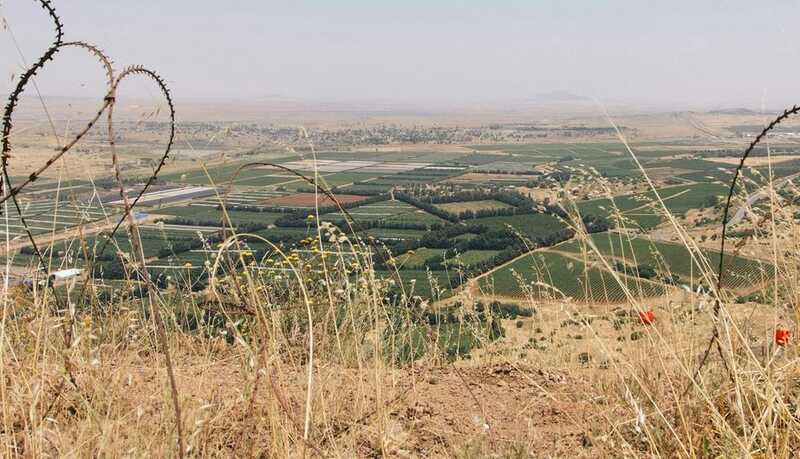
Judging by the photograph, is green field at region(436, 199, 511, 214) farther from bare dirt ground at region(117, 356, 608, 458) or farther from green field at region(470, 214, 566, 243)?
bare dirt ground at region(117, 356, 608, 458)

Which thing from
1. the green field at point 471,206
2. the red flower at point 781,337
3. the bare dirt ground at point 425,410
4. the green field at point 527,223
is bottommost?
the green field at point 527,223

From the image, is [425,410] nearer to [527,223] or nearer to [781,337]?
[781,337]

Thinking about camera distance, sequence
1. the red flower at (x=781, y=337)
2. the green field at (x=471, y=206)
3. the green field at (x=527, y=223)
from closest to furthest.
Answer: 1. the red flower at (x=781, y=337)
2. the green field at (x=527, y=223)
3. the green field at (x=471, y=206)

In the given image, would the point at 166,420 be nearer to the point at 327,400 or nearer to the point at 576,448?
the point at 327,400

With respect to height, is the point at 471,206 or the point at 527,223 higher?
the point at 471,206

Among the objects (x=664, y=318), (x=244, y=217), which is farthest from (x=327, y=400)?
A: (x=244, y=217)

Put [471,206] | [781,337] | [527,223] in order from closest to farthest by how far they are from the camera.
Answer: [781,337] → [527,223] → [471,206]

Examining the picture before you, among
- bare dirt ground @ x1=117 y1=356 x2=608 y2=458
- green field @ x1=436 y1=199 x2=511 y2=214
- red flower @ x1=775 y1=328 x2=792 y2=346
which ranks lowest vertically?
green field @ x1=436 y1=199 x2=511 y2=214

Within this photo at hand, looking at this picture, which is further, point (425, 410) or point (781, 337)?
point (425, 410)

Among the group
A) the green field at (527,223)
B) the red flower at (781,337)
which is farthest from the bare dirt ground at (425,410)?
the green field at (527,223)

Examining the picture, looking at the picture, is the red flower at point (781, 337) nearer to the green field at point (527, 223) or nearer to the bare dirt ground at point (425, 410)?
the bare dirt ground at point (425, 410)

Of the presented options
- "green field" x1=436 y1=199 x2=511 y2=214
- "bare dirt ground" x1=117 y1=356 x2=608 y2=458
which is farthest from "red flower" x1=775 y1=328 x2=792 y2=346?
"green field" x1=436 y1=199 x2=511 y2=214

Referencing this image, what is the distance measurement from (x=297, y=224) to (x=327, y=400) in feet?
141

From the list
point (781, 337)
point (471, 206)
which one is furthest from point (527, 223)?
point (781, 337)
